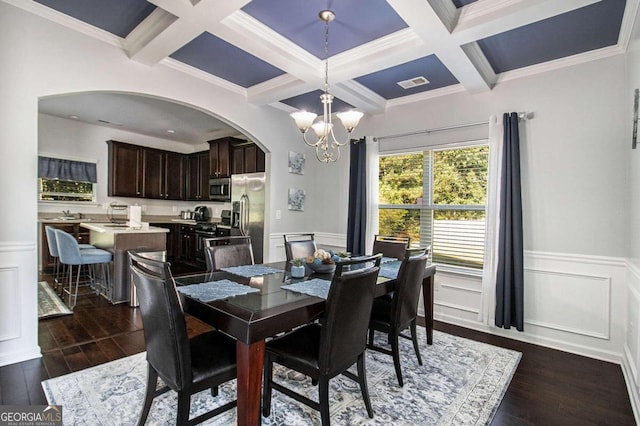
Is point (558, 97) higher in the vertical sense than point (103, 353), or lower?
higher

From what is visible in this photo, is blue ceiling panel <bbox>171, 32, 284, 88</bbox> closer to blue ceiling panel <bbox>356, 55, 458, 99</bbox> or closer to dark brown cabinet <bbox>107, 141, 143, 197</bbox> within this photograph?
blue ceiling panel <bbox>356, 55, 458, 99</bbox>

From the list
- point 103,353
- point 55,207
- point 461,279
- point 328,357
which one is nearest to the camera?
point 328,357

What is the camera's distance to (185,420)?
152 centimetres

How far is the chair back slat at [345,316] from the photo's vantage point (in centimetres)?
163

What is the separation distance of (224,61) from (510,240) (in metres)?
3.36

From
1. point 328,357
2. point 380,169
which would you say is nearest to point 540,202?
point 380,169

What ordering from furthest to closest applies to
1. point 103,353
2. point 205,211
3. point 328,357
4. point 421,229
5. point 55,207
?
1. point 205,211
2. point 55,207
3. point 421,229
4. point 103,353
5. point 328,357

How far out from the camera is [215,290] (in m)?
1.92

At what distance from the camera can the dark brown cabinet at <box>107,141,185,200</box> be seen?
6.30m

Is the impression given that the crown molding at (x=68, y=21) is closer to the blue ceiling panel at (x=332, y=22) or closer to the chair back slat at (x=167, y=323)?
the blue ceiling panel at (x=332, y=22)

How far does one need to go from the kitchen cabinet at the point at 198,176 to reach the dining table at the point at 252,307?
192 inches

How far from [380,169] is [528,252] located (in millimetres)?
2025

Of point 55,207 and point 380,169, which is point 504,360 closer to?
point 380,169

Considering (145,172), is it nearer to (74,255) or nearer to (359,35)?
(74,255)
